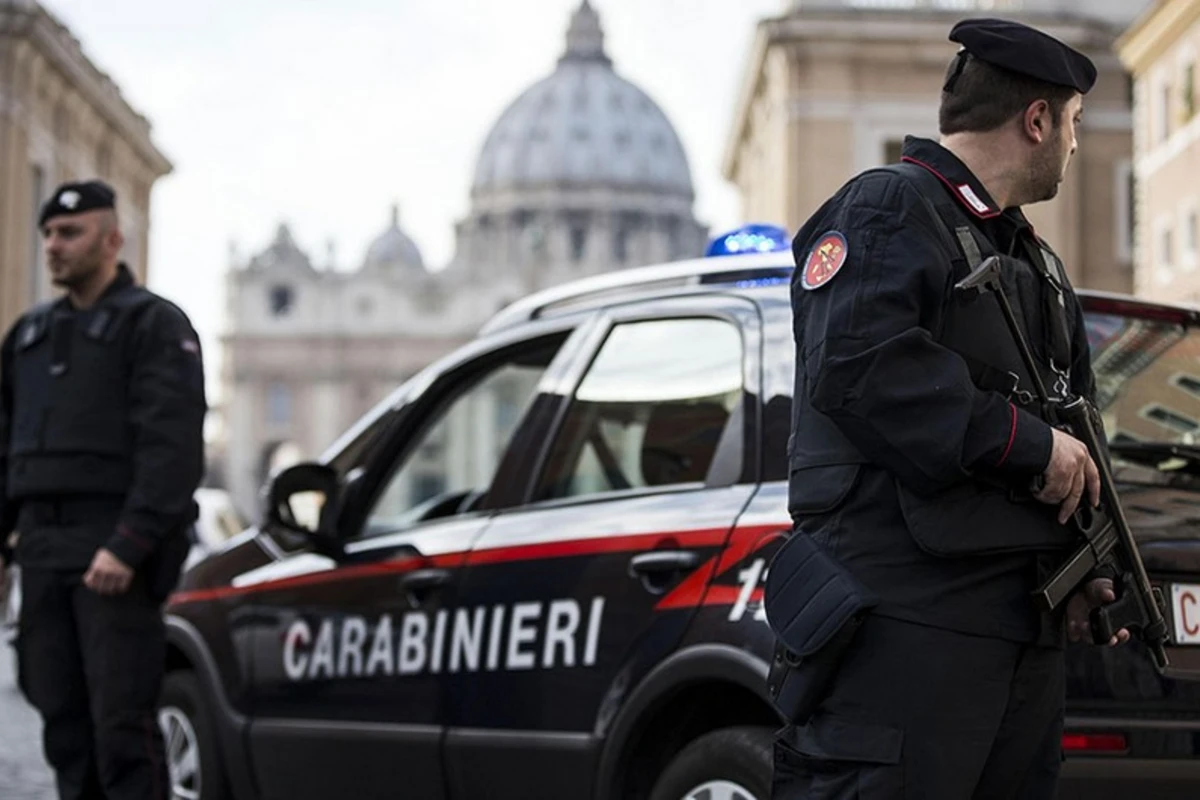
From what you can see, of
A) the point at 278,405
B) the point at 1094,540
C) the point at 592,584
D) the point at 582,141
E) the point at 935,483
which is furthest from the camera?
the point at 582,141

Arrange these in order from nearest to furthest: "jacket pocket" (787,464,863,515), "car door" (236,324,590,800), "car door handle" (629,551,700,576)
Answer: "jacket pocket" (787,464,863,515) → "car door handle" (629,551,700,576) → "car door" (236,324,590,800)

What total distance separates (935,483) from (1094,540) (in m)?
0.28

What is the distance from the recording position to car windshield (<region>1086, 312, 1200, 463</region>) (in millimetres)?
4867

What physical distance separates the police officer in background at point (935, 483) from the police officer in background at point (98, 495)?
2.67m

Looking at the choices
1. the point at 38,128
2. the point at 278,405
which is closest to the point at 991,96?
the point at 38,128

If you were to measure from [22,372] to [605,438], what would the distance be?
165cm

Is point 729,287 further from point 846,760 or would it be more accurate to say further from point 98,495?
point 846,760

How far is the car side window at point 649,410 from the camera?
198 inches

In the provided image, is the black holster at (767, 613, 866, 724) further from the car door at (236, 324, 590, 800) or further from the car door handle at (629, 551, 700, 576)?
the car door at (236, 324, 590, 800)

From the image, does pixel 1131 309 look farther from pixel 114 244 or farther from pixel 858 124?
pixel 858 124

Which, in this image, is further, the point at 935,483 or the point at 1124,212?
the point at 1124,212

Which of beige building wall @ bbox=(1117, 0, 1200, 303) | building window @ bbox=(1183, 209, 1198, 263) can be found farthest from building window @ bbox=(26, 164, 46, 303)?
building window @ bbox=(1183, 209, 1198, 263)

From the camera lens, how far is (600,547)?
4.99m

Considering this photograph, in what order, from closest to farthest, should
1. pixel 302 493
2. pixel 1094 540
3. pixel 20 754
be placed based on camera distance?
pixel 1094 540 → pixel 302 493 → pixel 20 754
